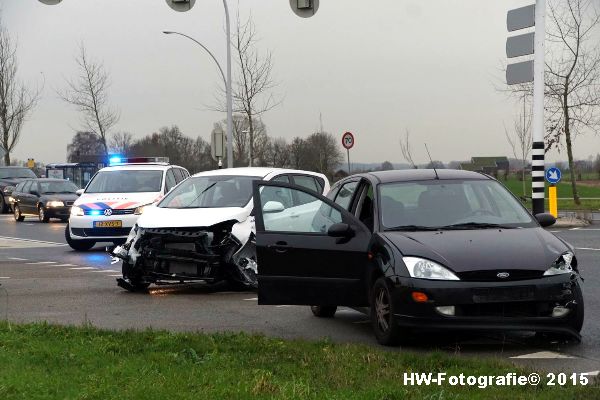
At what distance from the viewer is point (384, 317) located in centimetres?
760

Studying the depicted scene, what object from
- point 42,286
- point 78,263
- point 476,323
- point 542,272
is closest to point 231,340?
point 476,323

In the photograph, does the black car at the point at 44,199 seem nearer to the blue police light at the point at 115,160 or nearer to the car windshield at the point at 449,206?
the blue police light at the point at 115,160

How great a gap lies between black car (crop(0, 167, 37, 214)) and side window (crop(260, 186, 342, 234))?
3316cm

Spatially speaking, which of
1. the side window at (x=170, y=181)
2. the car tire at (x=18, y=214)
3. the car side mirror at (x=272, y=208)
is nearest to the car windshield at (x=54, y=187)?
the car tire at (x=18, y=214)

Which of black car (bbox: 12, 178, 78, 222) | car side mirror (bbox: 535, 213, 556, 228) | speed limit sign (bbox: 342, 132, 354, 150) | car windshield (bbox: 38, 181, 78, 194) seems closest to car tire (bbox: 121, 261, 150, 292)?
car side mirror (bbox: 535, 213, 556, 228)

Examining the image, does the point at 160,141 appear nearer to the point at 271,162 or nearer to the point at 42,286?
the point at 271,162

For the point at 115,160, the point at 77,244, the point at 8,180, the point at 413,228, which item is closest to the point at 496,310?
the point at 413,228

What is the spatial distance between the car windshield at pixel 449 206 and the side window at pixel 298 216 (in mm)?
519

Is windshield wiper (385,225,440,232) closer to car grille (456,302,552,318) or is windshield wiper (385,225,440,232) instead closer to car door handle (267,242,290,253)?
car door handle (267,242,290,253)

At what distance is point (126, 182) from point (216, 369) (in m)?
12.7

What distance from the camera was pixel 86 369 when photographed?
6223mm

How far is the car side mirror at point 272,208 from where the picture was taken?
332 inches

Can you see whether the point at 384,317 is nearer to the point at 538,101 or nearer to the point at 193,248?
the point at 193,248

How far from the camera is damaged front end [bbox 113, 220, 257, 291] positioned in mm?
10984
